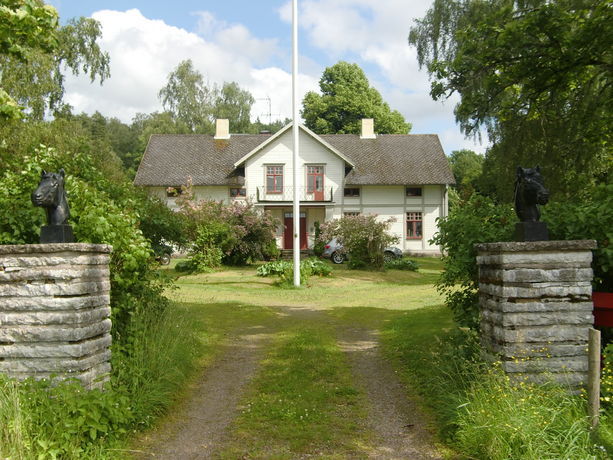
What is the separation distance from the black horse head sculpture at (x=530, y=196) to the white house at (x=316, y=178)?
28400 millimetres

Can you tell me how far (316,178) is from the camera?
114 feet

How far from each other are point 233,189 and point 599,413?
32186 mm

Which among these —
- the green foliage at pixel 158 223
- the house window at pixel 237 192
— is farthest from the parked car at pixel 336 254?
the green foliage at pixel 158 223

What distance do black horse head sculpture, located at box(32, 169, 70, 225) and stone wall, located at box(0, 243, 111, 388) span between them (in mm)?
563

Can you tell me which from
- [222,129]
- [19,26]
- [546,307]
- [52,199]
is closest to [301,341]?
[546,307]

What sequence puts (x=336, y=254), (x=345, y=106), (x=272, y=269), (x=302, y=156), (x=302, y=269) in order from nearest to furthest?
(x=302, y=269) < (x=272, y=269) < (x=336, y=254) < (x=302, y=156) < (x=345, y=106)

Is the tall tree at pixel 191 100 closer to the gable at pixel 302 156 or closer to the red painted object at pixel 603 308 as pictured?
the gable at pixel 302 156

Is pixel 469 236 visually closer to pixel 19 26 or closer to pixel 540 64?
pixel 540 64

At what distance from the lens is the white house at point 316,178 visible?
113 ft

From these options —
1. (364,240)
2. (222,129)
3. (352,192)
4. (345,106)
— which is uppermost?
(345,106)

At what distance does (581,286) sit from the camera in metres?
5.04

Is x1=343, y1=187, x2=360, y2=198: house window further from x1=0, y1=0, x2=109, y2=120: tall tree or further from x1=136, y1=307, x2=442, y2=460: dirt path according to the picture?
x1=136, y1=307, x2=442, y2=460: dirt path

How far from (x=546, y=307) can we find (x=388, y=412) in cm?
200

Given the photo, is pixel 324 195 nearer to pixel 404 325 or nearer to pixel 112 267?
pixel 404 325
